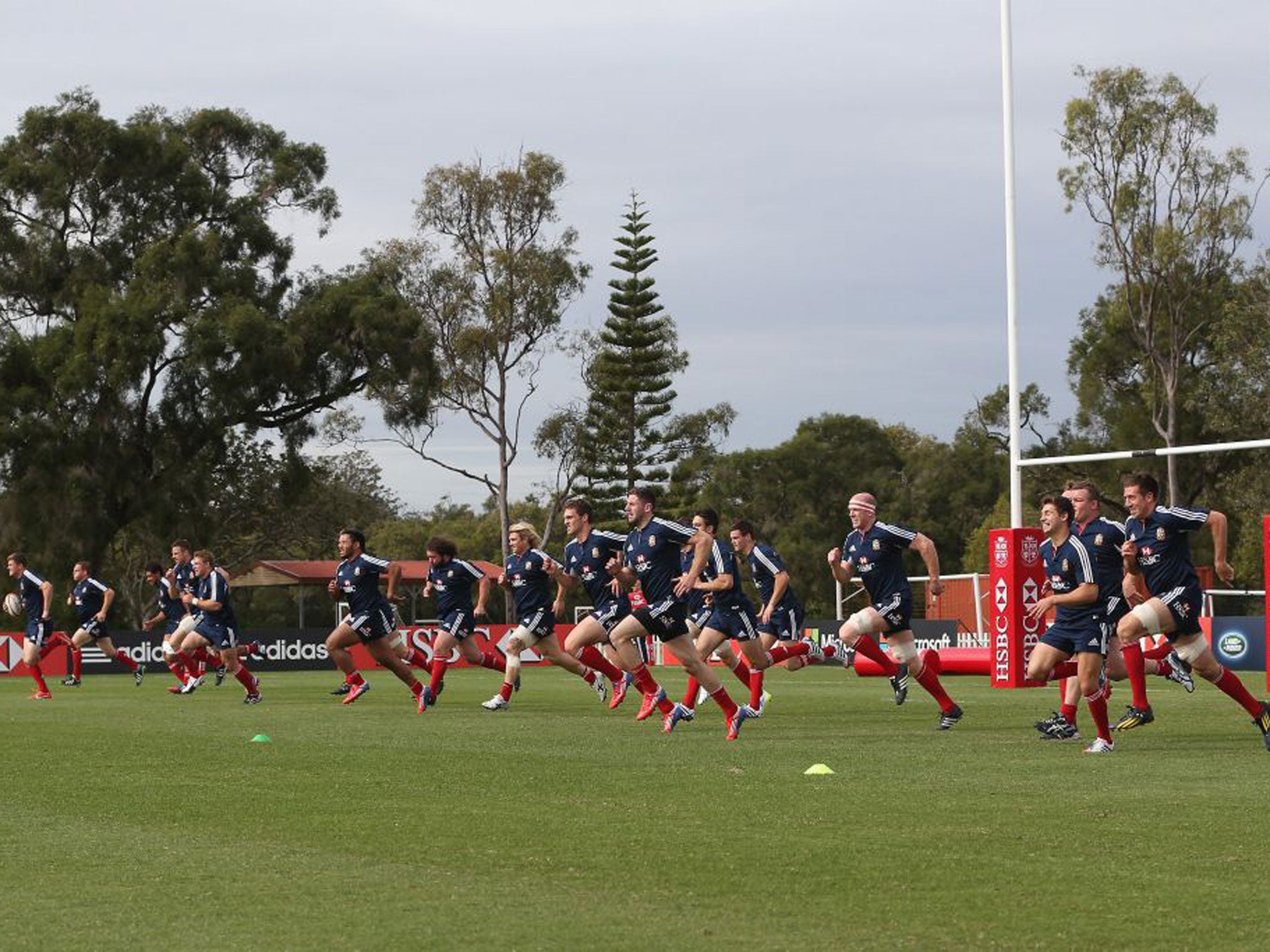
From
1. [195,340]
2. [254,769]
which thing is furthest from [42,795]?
[195,340]

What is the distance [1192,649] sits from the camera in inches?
593

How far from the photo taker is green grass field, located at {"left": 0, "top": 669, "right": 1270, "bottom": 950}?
270 inches

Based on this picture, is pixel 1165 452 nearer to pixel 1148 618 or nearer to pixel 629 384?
pixel 1148 618

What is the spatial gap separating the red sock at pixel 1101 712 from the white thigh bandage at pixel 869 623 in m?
3.51

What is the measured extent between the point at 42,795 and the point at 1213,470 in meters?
54.1

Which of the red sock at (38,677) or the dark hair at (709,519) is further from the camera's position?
the red sock at (38,677)

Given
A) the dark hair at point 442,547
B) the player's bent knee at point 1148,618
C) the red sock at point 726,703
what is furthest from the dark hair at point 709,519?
the player's bent knee at point 1148,618

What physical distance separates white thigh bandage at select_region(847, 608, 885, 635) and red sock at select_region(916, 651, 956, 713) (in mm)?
558

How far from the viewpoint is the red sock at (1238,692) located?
15.0 metres

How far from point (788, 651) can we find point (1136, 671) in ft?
24.0

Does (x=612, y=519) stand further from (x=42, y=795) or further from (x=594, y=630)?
(x=42, y=795)

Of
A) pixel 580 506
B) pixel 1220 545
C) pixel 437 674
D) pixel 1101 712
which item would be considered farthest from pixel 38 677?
pixel 1220 545

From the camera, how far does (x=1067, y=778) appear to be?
12125 millimetres

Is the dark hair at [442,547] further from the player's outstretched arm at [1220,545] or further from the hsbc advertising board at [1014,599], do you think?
the player's outstretched arm at [1220,545]
